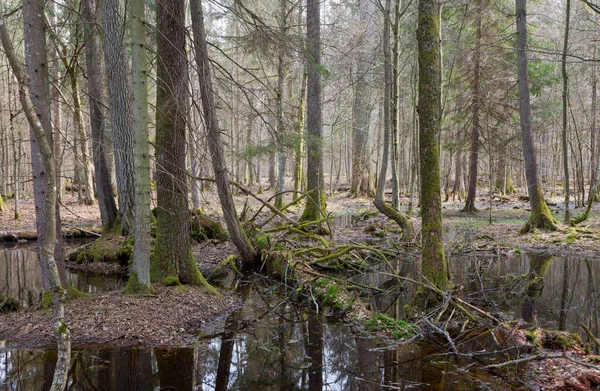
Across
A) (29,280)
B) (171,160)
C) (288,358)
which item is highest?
(171,160)

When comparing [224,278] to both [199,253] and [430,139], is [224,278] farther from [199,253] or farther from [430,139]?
[430,139]

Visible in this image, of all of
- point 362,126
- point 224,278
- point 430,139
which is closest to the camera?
point 430,139

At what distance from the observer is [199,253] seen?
37.7ft

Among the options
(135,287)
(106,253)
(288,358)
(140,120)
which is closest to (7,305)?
(135,287)

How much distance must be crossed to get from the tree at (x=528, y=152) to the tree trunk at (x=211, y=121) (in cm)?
980

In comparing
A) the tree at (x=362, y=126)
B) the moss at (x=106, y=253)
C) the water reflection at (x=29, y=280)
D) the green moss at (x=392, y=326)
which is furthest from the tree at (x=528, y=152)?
the water reflection at (x=29, y=280)

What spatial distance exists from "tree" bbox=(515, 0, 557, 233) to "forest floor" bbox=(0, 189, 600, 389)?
44 cm

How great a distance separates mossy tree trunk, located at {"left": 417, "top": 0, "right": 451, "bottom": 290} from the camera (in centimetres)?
639

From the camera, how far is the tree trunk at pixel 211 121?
22.3 feet

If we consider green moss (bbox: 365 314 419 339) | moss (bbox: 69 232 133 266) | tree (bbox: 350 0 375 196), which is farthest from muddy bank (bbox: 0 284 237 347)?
tree (bbox: 350 0 375 196)

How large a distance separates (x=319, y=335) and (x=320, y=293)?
169cm

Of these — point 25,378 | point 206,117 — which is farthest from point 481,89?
point 25,378

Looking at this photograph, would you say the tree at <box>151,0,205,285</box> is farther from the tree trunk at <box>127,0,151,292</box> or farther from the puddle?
the puddle

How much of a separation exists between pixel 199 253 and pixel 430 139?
7248mm
